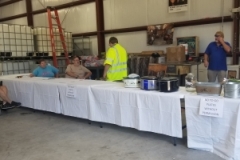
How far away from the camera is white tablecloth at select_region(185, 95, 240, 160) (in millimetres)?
2379

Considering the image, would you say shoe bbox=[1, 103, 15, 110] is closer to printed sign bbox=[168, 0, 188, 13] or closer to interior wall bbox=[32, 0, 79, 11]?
printed sign bbox=[168, 0, 188, 13]

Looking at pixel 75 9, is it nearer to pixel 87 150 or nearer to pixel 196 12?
pixel 196 12

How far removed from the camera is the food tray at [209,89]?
253 cm

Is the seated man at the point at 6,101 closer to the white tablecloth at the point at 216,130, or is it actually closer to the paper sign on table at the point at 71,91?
the paper sign on table at the point at 71,91

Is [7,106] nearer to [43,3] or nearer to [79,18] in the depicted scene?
[79,18]

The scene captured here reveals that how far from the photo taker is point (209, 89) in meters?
2.57

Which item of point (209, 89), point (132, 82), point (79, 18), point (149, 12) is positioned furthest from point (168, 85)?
point (79, 18)

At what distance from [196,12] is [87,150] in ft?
16.1

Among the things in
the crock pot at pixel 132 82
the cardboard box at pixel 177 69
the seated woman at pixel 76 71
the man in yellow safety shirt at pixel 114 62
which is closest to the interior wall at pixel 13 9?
the seated woman at pixel 76 71

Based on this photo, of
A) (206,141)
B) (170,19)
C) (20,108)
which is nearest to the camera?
(206,141)

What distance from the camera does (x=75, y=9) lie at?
9406 millimetres

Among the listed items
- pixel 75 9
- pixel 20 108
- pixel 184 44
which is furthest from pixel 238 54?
pixel 75 9

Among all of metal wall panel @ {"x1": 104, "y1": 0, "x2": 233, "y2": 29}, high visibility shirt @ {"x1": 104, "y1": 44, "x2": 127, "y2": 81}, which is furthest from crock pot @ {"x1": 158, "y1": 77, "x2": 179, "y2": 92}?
metal wall panel @ {"x1": 104, "y1": 0, "x2": 233, "y2": 29}

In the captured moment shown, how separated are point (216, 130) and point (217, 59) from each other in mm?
2251
